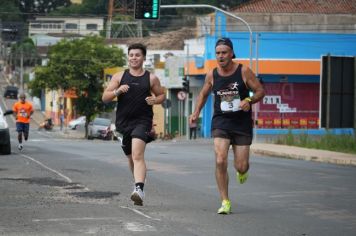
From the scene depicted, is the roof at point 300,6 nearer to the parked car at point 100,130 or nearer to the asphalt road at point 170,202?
the parked car at point 100,130

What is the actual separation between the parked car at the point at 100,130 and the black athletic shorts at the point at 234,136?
43.7 metres

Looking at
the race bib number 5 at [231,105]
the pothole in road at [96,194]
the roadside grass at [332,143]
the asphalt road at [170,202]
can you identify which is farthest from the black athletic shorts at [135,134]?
the roadside grass at [332,143]

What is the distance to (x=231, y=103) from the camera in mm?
10586

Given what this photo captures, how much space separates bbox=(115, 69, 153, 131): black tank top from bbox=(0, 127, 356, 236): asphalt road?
3.61 feet

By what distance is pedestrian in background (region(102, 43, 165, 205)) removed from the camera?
10977 millimetres

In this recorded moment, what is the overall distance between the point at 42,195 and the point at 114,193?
1.06m

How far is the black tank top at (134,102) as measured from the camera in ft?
36.1

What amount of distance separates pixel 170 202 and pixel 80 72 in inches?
2237

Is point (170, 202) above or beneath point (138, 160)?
beneath

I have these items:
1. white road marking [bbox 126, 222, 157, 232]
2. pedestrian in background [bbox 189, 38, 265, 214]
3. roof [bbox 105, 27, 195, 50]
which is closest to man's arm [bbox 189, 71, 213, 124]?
pedestrian in background [bbox 189, 38, 265, 214]

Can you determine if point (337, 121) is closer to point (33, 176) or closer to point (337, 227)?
point (33, 176)

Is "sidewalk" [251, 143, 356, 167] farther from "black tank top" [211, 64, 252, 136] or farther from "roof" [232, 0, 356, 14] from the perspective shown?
"roof" [232, 0, 356, 14]

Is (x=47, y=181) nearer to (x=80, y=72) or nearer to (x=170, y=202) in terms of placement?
(x=170, y=202)

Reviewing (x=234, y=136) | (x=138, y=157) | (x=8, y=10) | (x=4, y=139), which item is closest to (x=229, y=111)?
(x=234, y=136)
